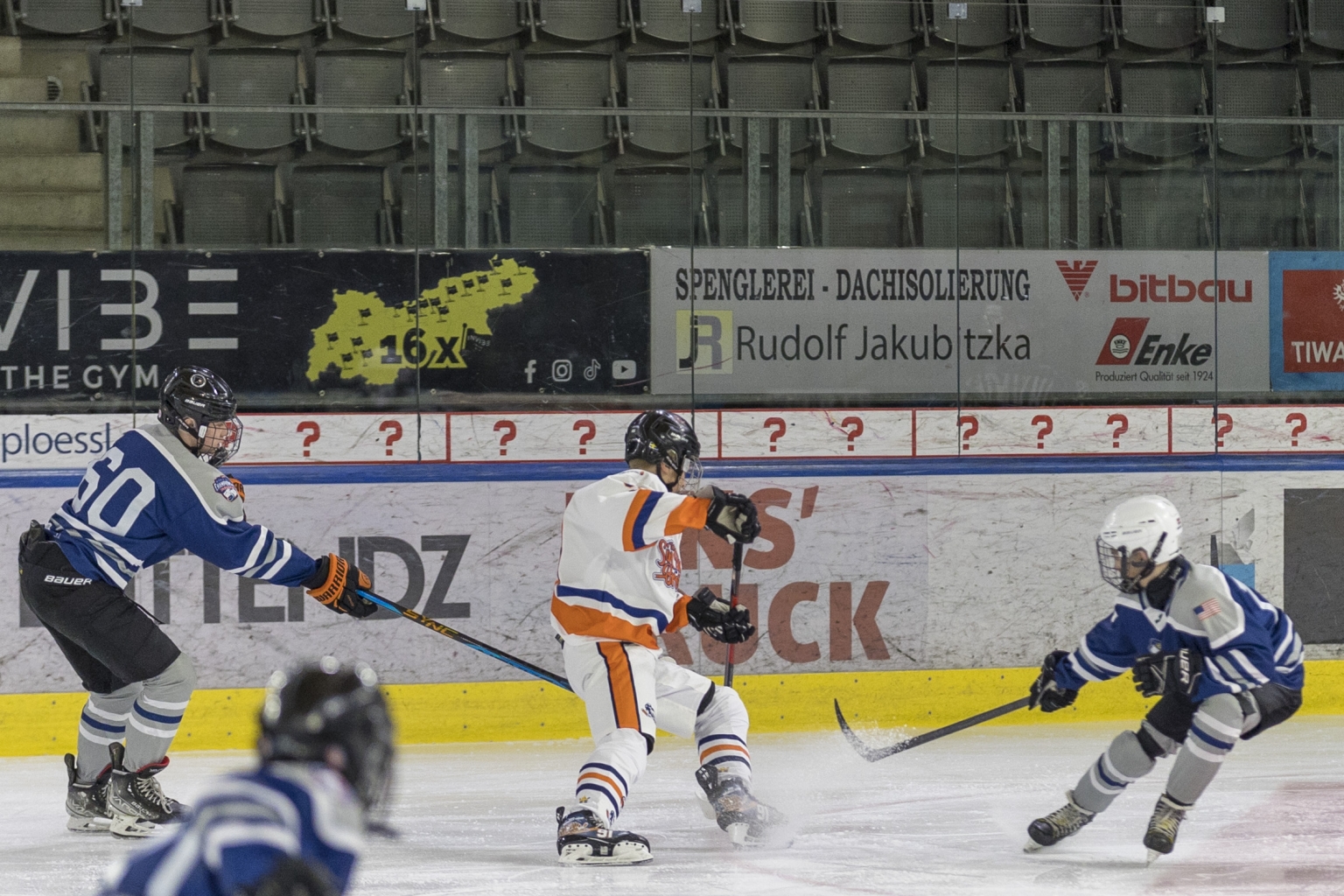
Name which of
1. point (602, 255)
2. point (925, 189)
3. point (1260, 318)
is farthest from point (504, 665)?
point (1260, 318)

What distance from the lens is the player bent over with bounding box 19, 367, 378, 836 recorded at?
3869 millimetres

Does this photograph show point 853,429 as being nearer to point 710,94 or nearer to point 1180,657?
point 710,94

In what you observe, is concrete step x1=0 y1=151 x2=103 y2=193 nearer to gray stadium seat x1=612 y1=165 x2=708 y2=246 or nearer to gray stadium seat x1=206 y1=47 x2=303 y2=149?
gray stadium seat x1=206 y1=47 x2=303 y2=149

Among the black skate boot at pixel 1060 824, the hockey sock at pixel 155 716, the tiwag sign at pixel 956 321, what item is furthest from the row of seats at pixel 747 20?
the black skate boot at pixel 1060 824

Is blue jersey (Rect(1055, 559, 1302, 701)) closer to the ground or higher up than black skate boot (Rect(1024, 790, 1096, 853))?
higher up

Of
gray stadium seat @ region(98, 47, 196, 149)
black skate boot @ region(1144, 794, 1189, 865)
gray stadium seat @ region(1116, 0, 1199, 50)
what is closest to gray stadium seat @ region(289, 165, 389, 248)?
gray stadium seat @ region(98, 47, 196, 149)

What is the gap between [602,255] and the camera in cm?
563

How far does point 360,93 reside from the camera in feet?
18.3

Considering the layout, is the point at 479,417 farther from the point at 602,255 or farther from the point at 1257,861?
the point at 1257,861

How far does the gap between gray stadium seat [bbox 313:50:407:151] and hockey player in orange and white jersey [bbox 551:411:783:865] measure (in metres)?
2.18

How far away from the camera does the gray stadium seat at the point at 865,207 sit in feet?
18.7

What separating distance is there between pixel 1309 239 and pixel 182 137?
4284mm

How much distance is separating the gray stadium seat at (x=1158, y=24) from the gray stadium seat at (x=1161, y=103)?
9cm

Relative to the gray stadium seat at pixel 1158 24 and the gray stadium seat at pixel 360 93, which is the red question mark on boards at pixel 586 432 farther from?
the gray stadium seat at pixel 1158 24
